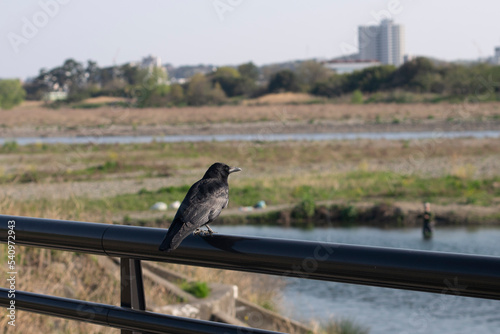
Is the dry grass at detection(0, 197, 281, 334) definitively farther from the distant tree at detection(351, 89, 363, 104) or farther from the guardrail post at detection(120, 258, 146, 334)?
the distant tree at detection(351, 89, 363, 104)

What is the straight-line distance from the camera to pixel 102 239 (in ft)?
5.75

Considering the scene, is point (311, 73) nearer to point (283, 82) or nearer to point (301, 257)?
point (283, 82)

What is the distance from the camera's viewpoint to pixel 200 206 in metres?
1.74

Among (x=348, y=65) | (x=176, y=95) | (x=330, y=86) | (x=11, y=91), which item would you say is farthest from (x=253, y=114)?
(x=11, y=91)

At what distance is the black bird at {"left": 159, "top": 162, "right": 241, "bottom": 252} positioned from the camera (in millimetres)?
1583

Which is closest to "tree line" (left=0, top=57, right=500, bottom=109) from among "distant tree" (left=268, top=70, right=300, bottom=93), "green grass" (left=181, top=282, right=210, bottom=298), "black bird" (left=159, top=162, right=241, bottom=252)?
"distant tree" (left=268, top=70, right=300, bottom=93)

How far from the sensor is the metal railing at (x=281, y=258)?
125 centimetres

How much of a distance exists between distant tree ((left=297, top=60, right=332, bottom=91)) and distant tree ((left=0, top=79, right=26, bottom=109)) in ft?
79.2

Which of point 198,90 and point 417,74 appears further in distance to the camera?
point 417,74

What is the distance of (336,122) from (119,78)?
28281 mm

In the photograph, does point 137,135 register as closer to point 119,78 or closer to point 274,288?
point 119,78

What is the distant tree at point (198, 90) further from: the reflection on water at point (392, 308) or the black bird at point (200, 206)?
the black bird at point (200, 206)

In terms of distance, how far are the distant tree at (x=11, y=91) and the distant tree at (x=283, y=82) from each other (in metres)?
22.0

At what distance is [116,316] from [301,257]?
22.0 inches
